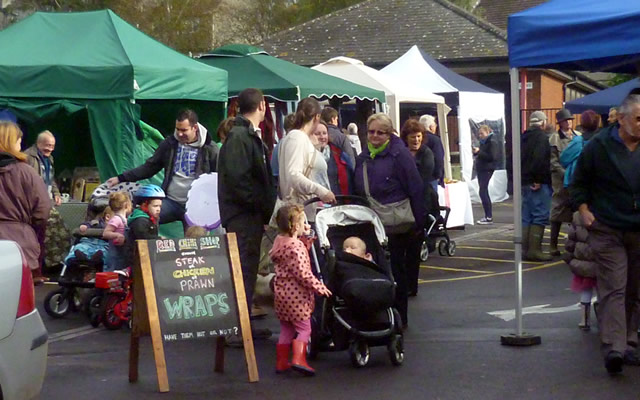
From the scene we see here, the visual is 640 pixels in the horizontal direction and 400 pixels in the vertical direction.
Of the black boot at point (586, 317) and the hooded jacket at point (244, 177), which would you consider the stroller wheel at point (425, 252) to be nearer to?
the black boot at point (586, 317)

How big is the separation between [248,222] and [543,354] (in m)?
2.57

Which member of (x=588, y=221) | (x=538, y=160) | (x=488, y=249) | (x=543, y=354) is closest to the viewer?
(x=588, y=221)

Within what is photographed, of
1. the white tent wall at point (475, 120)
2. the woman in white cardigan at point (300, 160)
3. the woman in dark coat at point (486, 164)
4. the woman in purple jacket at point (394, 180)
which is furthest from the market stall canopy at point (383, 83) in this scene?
the woman in white cardigan at point (300, 160)

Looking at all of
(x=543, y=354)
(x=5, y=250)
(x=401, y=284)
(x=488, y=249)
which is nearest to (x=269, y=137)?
(x=488, y=249)

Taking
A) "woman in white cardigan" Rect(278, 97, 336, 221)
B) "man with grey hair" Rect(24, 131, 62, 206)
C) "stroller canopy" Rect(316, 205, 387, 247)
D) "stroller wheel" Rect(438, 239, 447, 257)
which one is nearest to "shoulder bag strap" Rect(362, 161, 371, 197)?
"woman in white cardigan" Rect(278, 97, 336, 221)

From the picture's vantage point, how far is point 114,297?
10.5 metres

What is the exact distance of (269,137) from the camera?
59.8 ft

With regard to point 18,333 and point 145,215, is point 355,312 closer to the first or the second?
point 145,215

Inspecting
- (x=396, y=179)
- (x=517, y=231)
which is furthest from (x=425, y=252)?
(x=517, y=231)

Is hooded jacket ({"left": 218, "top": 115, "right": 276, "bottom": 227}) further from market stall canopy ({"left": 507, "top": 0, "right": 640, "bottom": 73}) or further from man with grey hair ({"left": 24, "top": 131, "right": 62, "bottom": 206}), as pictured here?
man with grey hair ({"left": 24, "top": 131, "right": 62, "bottom": 206})

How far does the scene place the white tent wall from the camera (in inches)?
1034

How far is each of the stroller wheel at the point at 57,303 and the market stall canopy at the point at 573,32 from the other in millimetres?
5068

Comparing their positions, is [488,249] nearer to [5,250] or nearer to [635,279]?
[635,279]

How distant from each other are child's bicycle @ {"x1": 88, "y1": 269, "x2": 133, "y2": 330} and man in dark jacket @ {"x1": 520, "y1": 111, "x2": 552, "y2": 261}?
7.07 metres
